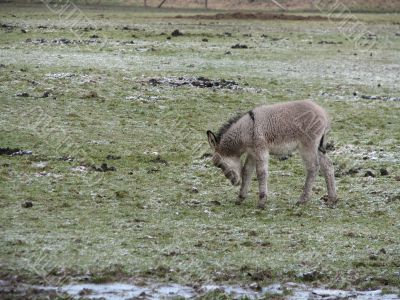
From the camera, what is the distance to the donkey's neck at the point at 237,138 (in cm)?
1588

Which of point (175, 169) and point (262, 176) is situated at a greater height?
point (262, 176)

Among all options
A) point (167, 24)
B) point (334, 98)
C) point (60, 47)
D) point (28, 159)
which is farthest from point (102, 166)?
point (167, 24)

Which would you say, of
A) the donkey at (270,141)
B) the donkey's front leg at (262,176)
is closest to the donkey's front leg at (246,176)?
the donkey at (270,141)

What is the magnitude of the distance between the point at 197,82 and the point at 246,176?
13352 mm

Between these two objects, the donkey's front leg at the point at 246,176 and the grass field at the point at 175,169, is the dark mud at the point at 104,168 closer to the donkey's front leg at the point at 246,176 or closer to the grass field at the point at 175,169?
the grass field at the point at 175,169

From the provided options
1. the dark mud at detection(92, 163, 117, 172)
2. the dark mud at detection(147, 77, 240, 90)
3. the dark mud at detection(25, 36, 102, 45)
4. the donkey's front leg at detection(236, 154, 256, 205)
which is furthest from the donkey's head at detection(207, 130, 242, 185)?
the dark mud at detection(25, 36, 102, 45)

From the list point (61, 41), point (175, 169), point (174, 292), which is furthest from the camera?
point (61, 41)

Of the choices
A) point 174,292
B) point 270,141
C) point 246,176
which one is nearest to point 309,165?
point 270,141

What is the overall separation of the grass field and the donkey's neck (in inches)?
41.0

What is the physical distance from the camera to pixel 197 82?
29125 millimetres

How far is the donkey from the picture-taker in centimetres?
1575

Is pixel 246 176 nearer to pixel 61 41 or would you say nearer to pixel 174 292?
pixel 174 292

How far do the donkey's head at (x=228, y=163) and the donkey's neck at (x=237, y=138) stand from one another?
9cm

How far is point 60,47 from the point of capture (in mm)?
37062
